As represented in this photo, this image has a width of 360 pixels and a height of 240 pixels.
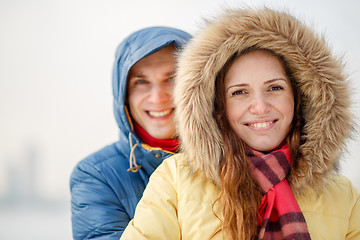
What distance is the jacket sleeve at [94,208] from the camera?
5.47ft

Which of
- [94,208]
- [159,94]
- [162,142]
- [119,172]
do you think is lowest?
[94,208]

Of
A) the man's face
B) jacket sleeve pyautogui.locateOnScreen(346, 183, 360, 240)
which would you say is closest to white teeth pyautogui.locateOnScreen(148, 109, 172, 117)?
the man's face

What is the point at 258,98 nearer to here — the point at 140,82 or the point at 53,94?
the point at 140,82

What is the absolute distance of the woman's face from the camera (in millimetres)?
1421

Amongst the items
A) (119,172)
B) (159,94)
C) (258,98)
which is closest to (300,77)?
(258,98)

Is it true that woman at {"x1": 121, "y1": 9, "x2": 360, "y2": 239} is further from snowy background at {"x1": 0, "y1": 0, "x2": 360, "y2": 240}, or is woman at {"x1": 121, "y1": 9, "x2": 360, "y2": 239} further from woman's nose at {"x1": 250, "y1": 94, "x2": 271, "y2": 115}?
snowy background at {"x1": 0, "y1": 0, "x2": 360, "y2": 240}

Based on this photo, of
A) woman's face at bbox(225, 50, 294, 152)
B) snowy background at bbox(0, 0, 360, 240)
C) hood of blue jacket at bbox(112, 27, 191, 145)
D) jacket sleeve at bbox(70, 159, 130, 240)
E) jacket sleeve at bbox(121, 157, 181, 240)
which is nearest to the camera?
jacket sleeve at bbox(121, 157, 181, 240)

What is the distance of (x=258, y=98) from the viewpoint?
1400 millimetres

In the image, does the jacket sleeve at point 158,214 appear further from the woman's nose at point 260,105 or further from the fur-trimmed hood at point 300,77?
the woman's nose at point 260,105

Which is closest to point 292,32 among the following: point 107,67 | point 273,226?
point 273,226

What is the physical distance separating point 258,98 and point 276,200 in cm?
37

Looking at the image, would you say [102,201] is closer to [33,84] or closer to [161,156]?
[161,156]

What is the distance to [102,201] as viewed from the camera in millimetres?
1748

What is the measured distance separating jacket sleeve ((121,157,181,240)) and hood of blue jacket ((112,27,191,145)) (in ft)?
1.92
